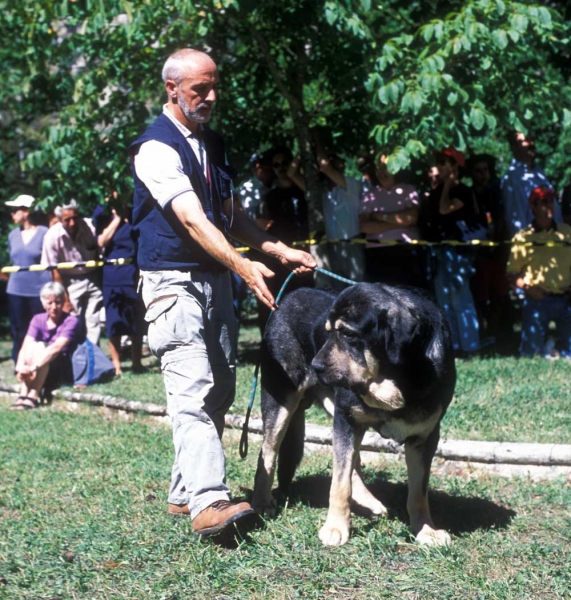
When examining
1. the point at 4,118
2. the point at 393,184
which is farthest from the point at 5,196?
the point at 393,184

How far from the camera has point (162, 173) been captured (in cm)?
458

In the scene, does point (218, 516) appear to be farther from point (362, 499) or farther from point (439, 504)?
point (439, 504)

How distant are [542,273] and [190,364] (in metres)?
5.75

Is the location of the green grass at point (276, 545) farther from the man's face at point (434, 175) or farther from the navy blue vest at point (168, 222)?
the man's face at point (434, 175)

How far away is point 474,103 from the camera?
8547 mm

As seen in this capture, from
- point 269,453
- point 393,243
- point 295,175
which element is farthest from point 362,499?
point 295,175

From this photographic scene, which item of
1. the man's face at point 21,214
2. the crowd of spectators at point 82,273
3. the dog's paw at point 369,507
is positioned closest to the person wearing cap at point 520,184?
the crowd of spectators at point 82,273

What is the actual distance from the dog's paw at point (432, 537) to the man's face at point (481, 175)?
21.5 feet

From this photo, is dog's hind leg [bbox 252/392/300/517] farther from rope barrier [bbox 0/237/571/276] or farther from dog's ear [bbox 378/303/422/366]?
rope barrier [bbox 0/237/571/276]

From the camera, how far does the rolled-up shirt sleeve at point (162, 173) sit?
4.55 metres

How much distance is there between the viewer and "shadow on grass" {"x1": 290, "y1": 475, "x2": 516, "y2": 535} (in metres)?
4.91

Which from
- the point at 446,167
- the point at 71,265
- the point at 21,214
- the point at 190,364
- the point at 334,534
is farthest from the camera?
the point at 21,214

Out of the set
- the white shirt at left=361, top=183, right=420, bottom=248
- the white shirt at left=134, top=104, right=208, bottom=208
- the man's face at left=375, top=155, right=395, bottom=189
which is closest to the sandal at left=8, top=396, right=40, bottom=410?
the white shirt at left=361, top=183, right=420, bottom=248

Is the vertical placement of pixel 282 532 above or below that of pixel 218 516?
below
